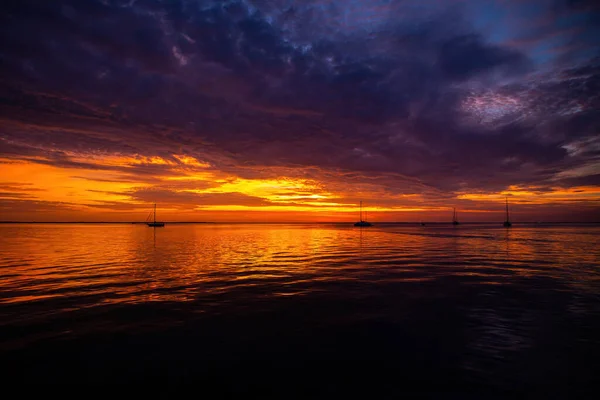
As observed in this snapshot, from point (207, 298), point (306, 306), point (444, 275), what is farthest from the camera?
point (444, 275)

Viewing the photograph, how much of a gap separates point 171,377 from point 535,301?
1868 centimetres

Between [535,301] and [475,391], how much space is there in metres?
12.3

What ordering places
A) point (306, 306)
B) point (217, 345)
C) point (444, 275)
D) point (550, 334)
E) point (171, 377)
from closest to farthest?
point (171, 377), point (217, 345), point (550, 334), point (306, 306), point (444, 275)

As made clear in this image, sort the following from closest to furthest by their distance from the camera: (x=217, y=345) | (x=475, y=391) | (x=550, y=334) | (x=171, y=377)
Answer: (x=475, y=391) → (x=171, y=377) → (x=217, y=345) → (x=550, y=334)

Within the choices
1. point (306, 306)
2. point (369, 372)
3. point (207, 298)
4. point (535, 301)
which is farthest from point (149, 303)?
point (535, 301)

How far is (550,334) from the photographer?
479 inches

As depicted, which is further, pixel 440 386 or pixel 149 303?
pixel 149 303

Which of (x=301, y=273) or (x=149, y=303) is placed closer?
(x=149, y=303)

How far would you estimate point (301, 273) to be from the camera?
86.6 ft

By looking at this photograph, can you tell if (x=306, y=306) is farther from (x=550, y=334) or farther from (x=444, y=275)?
(x=444, y=275)

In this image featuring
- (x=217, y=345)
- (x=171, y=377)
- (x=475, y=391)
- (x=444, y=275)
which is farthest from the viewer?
(x=444, y=275)

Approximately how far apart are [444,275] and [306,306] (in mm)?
14616

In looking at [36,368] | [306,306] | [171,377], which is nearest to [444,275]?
[306,306]

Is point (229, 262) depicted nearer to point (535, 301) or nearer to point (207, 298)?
point (207, 298)
